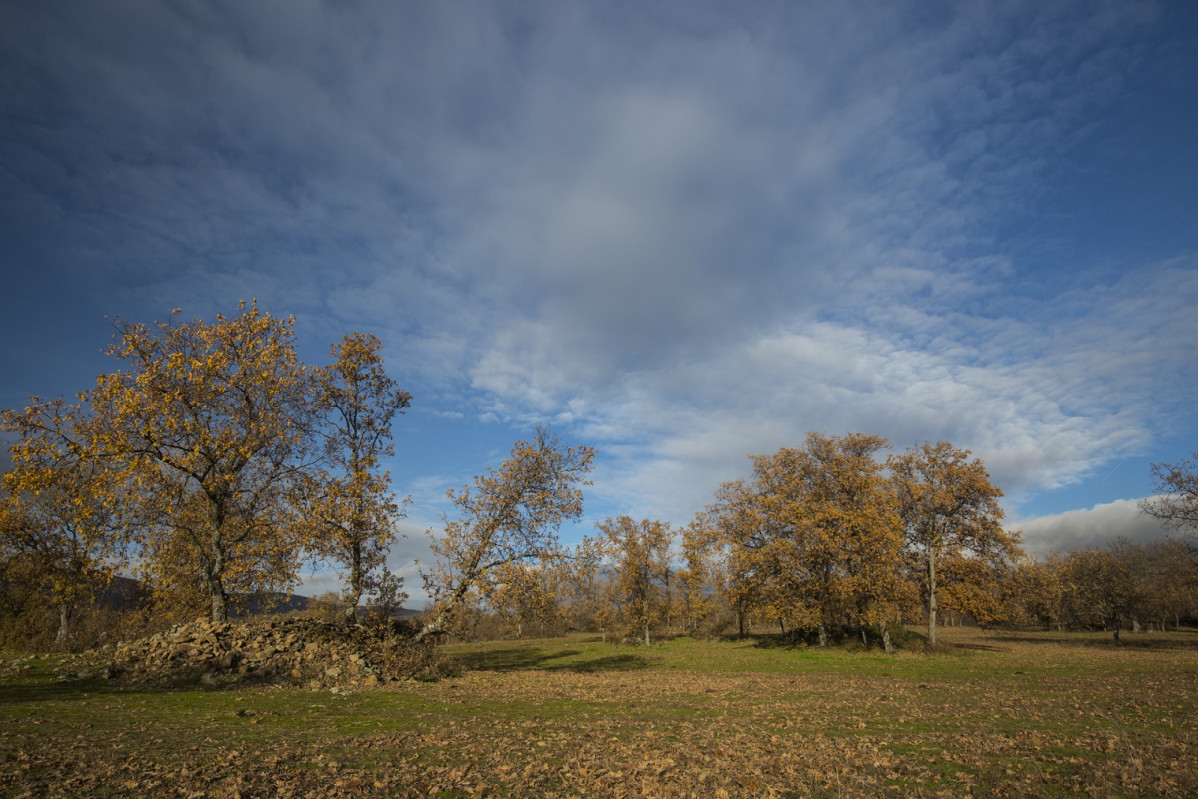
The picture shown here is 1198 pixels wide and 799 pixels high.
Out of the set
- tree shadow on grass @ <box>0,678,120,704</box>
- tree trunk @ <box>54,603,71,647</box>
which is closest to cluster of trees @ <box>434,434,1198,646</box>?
tree shadow on grass @ <box>0,678,120,704</box>

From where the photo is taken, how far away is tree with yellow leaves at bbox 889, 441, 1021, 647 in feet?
121

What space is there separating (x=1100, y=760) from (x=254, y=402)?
2832cm

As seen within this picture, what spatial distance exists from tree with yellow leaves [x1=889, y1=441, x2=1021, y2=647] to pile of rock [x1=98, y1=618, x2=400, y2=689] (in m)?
34.7

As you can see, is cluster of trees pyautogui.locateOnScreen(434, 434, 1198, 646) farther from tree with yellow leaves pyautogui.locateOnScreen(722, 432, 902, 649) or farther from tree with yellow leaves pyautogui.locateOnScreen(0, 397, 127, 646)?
tree with yellow leaves pyautogui.locateOnScreen(0, 397, 127, 646)

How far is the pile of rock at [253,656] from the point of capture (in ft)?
58.1

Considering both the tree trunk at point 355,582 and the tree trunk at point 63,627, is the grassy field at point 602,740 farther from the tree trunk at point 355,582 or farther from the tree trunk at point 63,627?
Answer: the tree trunk at point 63,627

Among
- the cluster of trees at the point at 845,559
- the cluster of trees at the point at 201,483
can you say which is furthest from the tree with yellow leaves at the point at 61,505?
the cluster of trees at the point at 845,559

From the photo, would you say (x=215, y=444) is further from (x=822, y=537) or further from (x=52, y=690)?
(x=822, y=537)

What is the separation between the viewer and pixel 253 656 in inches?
747

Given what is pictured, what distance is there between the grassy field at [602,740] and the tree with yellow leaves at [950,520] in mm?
16036

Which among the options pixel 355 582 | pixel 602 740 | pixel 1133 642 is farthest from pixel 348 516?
pixel 1133 642

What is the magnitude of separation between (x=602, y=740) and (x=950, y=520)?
119 feet

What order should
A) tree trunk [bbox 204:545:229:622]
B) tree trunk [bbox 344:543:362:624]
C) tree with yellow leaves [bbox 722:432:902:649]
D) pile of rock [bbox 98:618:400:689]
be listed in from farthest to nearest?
tree with yellow leaves [bbox 722:432:902:649]
tree trunk [bbox 344:543:362:624]
tree trunk [bbox 204:545:229:622]
pile of rock [bbox 98:618:400:689]

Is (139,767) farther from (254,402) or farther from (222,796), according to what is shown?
(254,402)
